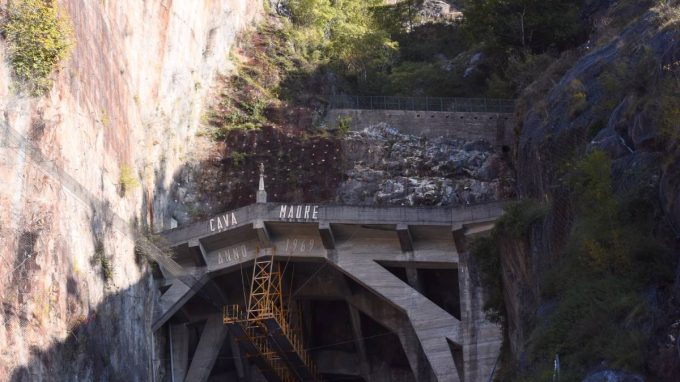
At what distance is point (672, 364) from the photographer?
21.6 meters

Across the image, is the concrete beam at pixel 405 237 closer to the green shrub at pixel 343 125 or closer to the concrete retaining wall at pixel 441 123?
the concrete retaining wall at pixel 441 123

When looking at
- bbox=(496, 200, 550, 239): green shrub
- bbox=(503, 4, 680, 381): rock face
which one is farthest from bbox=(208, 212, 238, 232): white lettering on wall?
bbox=(496, 200, 550, 239): green shrub

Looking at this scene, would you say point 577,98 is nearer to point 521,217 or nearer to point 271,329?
point 521,217

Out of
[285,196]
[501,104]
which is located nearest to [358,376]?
[285,196]

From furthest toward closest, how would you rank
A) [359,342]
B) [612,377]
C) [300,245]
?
1. [359,342]
2. [300,245]
3. [612,377]

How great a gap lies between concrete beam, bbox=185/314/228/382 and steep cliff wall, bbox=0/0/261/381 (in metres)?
3.35

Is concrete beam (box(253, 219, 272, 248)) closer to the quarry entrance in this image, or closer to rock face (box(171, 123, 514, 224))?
the quarry entrance

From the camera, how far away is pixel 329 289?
168 ft

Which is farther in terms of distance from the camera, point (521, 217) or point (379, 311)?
point (379, 311)

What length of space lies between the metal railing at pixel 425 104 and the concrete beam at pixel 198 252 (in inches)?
486

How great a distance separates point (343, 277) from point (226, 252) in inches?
175

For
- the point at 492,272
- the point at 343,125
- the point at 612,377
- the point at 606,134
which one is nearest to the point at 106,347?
the point at 492,272

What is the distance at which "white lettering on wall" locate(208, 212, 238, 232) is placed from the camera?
48094mm

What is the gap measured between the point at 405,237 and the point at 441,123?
10661mm
